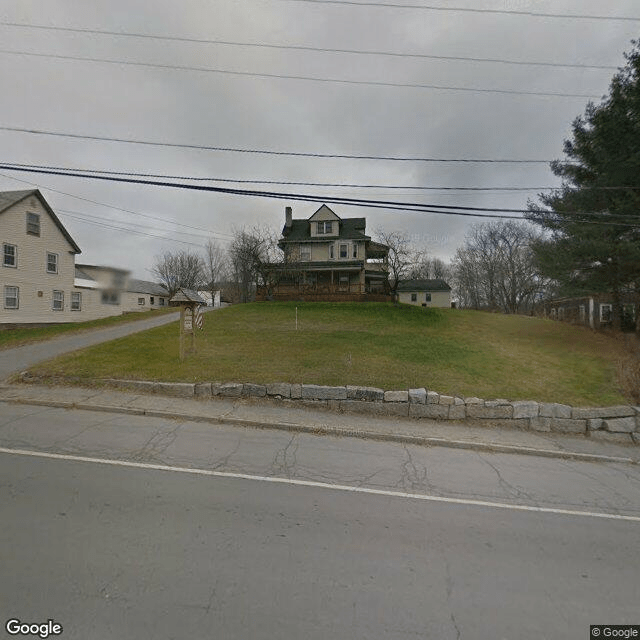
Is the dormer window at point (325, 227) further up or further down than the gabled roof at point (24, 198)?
further up

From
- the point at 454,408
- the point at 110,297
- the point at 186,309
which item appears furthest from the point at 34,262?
the point at 454,408

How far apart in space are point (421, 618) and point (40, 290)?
27.6 m

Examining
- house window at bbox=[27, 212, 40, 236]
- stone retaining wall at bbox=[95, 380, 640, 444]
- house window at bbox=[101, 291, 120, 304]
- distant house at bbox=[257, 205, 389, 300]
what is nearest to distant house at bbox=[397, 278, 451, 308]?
distant house at bbox=[257, 205, 389, 300]

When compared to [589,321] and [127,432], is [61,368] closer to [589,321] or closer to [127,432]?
[127,432]

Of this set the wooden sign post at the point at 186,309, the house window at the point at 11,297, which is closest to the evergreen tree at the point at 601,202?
the wooden sign post at the point at 186,309

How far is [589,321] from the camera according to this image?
2019 cm

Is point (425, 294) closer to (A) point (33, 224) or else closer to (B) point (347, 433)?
(A) point (33, 224)

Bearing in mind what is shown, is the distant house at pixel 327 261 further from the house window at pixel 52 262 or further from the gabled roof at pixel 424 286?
the house window at pixel 52 262

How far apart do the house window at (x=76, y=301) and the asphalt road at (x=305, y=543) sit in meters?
24.2

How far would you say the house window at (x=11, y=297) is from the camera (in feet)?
64.1

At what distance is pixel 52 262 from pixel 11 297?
4047 millimetres

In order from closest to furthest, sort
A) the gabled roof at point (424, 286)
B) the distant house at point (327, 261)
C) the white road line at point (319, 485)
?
1. the white road line at point (319, 485)
2. the distant house at point (327, 261)
3. the gabled roof at point (424, 286)

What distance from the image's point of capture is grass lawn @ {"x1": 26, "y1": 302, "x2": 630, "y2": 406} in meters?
8.48

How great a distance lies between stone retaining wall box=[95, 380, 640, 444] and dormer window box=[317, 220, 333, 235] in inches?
1131
